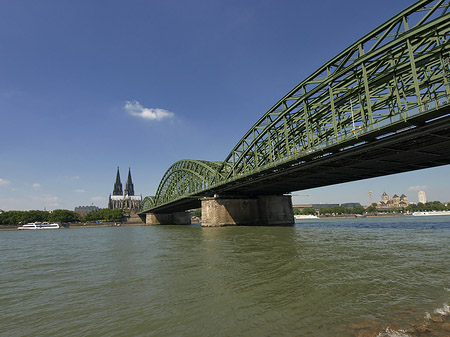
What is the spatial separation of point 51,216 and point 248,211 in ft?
473

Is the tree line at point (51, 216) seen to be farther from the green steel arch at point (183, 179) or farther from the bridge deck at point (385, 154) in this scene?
the bridge deck at point (385, 154)

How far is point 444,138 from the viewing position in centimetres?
2389

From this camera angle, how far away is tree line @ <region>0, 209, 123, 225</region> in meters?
138

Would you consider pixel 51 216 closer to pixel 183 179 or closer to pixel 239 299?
pixel 183 179

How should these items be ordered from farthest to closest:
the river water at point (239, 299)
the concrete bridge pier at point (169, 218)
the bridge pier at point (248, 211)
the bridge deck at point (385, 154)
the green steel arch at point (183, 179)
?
the concrete bridge pier at point (169, 218)
the green steel arch at point (183, 179)
the bridge pier at point (248, 211)
the bridge deck at point (385, 154)
the river water at point (239, 299)

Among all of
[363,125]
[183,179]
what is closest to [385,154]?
[363,125]

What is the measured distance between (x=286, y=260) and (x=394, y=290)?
6755mm

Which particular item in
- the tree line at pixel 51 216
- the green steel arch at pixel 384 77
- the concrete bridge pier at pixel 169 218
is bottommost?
the concrete bridge pier at pixel 169 218

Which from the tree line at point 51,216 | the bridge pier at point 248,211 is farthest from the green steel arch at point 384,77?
the tree line at point 51,216

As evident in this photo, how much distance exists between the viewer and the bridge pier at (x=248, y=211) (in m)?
58.3

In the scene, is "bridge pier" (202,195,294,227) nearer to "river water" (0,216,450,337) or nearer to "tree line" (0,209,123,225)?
"river water" (0,216,450,337)

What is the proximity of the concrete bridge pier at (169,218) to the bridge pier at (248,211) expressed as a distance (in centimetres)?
5852

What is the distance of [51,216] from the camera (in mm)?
148125

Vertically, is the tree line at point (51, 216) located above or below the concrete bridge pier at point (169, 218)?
above
